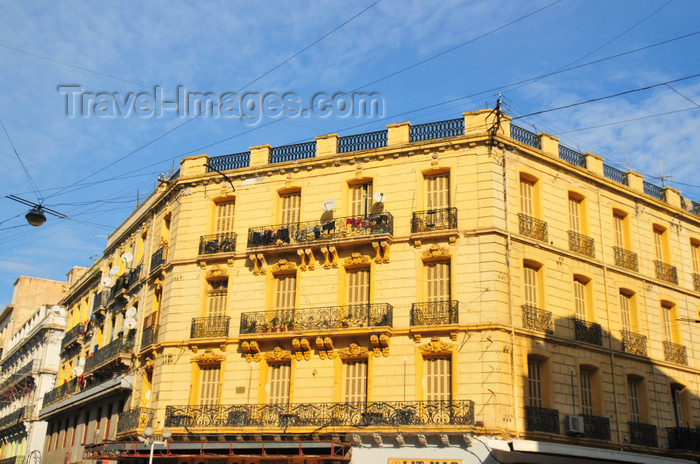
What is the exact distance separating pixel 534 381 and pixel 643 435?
5431mm

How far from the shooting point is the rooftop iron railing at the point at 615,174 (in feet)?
103

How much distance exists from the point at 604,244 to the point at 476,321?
7664 millimetres

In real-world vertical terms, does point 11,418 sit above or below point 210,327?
below

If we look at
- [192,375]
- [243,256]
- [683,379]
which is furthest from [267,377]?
[683,379]

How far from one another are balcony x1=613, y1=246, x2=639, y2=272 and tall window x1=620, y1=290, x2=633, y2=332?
3.67 feet

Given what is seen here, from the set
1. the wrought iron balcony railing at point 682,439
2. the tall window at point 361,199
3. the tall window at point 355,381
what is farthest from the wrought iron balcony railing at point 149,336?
the wrought iron balcony railing at point 682,439

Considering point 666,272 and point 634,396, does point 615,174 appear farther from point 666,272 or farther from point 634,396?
point 634,396

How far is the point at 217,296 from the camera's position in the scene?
3022 cm

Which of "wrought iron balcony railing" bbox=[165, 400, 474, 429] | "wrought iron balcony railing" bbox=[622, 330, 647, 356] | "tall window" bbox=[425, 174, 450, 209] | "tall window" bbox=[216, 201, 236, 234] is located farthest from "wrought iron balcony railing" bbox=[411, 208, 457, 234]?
"wrought iron balcony railing" bbox=[622, 330, 647, 356]

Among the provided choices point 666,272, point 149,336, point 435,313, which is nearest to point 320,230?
point 435,313

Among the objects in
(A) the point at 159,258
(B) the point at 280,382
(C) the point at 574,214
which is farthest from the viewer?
(A) the point at 159,258

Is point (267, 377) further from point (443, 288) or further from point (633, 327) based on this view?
point (633, 327)

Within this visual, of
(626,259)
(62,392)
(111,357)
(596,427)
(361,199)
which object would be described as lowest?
(596,427)

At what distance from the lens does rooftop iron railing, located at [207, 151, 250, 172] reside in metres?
31.9
